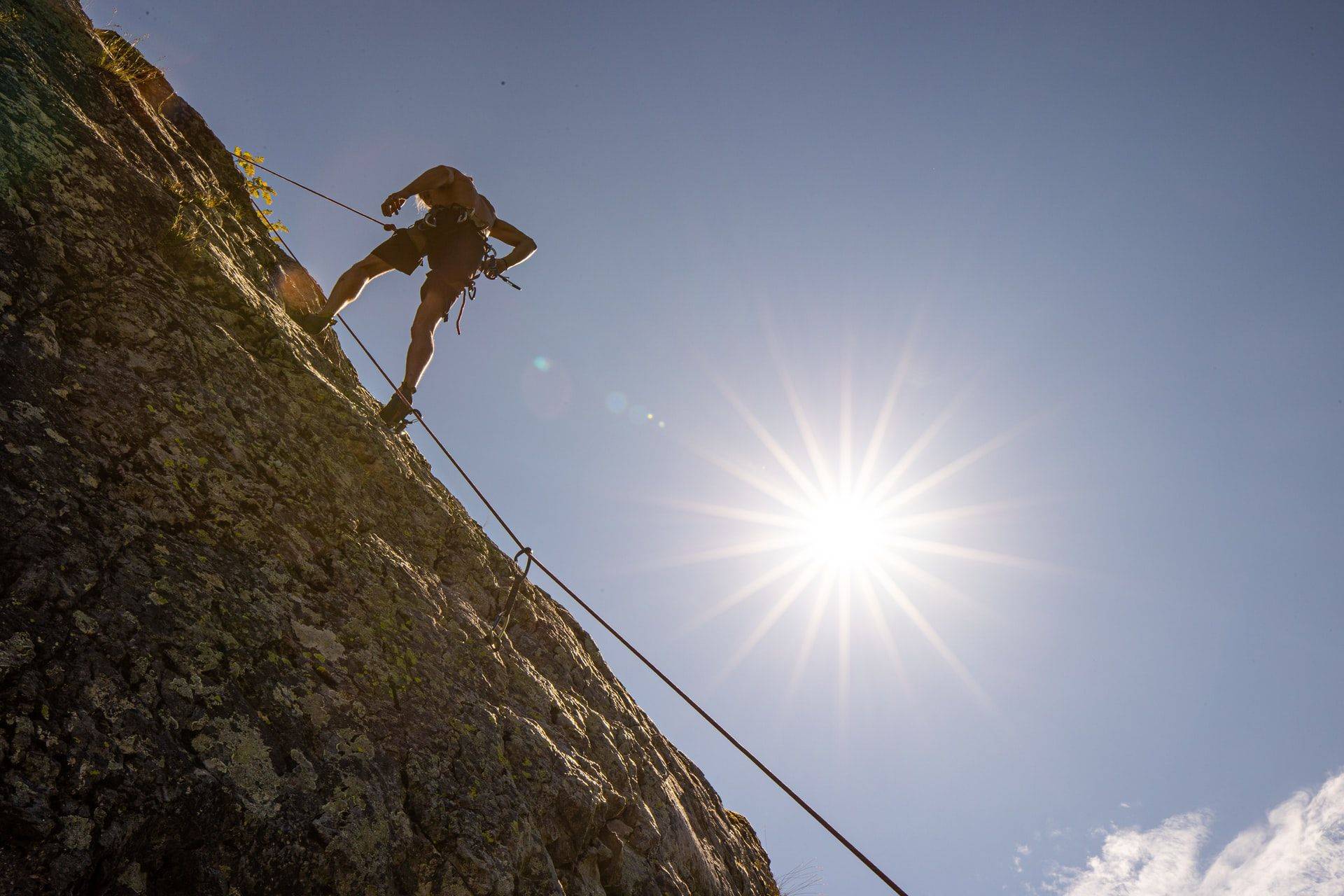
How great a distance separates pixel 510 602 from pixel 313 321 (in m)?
3.05

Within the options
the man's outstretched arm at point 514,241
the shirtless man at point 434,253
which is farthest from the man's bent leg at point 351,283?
the man's outstretched arm at point 514,241

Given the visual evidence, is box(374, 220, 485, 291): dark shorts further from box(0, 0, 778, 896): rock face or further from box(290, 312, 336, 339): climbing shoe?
box(0, 0, 778, 896): rock face

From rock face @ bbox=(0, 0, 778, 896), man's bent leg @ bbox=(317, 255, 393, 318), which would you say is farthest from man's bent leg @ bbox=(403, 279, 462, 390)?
rock face @ bbox=(0, 0, 778, 896)

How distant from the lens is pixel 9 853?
1.89 m

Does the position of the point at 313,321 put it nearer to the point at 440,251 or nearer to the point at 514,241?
the point at 440,251

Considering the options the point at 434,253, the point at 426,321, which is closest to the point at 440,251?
the point at 434,253

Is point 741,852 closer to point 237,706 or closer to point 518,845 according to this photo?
point 518,845

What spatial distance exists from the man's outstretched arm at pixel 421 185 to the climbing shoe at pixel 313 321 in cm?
115

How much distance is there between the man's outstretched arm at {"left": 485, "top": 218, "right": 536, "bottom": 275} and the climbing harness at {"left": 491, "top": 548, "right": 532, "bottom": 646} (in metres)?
3.21

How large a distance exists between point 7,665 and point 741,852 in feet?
16.6

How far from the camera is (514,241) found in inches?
285

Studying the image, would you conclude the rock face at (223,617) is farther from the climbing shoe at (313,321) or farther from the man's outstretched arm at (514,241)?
the man's outstretched arm at (514,241)

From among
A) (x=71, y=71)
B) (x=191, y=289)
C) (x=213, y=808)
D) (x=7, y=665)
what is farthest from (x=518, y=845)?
(x=71, y=71)

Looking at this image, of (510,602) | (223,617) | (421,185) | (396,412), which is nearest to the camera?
(223,617)
